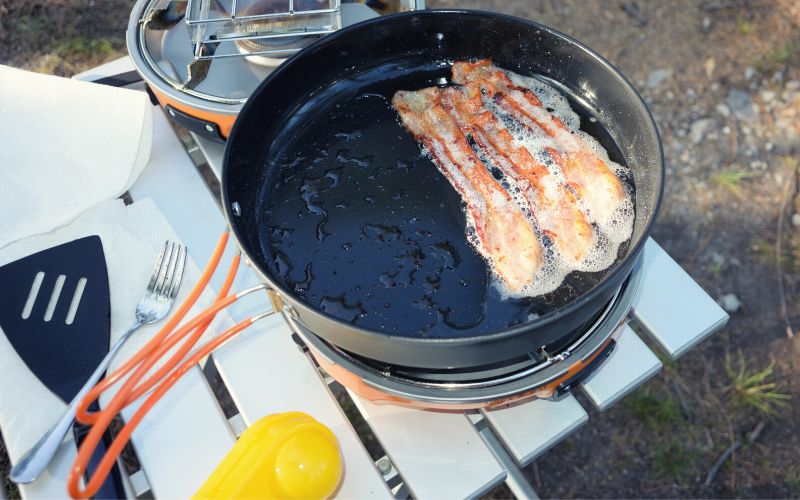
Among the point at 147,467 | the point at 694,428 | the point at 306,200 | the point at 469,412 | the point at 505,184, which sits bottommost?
the point at 694,428

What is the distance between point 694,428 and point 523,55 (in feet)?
4.66

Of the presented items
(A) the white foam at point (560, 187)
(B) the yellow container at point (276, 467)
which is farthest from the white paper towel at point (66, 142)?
(A) the white foam at point (560, 187)

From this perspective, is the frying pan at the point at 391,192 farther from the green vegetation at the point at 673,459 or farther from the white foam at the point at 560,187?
the green vegetation at the point at 673,459

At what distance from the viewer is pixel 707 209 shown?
256 centimetres

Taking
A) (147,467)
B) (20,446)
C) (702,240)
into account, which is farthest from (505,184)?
(702,240)

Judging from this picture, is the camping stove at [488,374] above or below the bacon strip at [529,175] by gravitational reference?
below

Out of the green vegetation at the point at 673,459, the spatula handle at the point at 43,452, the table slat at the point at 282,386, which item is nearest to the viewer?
the spatula handle at the point at 43,452

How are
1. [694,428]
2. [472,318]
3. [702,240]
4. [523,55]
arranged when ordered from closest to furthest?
[472,318], [523,55], [694,428], [702,240]

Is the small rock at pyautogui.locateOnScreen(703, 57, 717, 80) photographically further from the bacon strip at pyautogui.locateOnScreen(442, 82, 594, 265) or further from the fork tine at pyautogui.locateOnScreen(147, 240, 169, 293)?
the fork tine at pyautogui.locateOnScreen(147, 240, 169, 293)

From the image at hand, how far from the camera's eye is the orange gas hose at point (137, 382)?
1.15 metres

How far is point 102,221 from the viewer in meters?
1.68

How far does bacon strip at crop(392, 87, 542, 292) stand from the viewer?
1.34m

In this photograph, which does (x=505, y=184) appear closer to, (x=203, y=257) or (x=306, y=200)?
(x=306, y=200)

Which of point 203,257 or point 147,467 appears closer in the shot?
point 147,467
